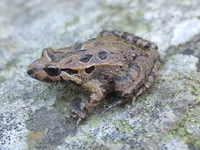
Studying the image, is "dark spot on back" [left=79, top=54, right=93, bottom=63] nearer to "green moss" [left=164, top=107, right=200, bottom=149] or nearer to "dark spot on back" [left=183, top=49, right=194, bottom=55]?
"green moss" [left=164, top=107, right=200, bottom=149]

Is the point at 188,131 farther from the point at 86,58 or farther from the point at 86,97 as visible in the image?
the point at 86,58

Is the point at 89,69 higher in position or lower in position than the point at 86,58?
lower

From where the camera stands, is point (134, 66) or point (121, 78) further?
point (134, 66)

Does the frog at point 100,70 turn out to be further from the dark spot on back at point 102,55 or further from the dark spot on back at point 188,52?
the dark spot on back at point 188,52

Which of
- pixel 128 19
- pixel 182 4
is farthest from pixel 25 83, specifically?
pixel 182 4

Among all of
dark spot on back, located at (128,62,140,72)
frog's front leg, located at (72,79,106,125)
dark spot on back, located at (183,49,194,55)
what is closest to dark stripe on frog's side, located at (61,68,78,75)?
frog's front leg, located at (72,79,106,125)

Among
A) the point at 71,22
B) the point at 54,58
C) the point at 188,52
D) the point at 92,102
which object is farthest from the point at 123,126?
the point at 71,22

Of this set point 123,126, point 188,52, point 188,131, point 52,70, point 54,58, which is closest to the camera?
point 188,131

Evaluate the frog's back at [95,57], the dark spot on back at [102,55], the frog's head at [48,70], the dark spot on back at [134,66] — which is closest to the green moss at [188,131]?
the dark spot on back at [134,66]
